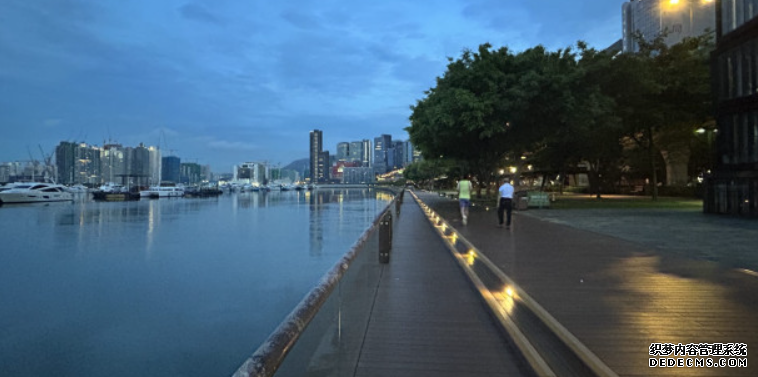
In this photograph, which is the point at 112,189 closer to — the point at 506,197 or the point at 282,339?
the point at 506,197

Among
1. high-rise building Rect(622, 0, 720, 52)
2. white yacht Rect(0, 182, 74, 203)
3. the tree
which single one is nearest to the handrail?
the tree

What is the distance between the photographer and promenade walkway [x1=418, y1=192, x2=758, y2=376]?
16.7 feet

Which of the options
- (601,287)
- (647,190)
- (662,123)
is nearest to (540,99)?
(662,123)

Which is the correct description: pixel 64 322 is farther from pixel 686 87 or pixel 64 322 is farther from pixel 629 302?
pixel 686 87

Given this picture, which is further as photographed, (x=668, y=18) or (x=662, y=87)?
(x=668, y=18)

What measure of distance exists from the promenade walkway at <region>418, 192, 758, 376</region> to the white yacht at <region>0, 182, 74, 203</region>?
201 ft

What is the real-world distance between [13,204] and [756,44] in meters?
69.6

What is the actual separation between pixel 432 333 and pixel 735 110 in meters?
24.7

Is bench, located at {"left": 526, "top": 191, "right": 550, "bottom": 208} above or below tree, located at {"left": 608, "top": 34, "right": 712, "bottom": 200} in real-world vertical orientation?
below

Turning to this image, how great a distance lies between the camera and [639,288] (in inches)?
295

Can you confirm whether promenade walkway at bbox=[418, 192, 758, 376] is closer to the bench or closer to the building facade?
the building facade

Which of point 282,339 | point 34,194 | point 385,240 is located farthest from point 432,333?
point 34,194

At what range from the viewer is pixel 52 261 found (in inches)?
538

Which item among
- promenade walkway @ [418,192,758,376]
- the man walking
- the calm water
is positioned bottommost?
the calm water
